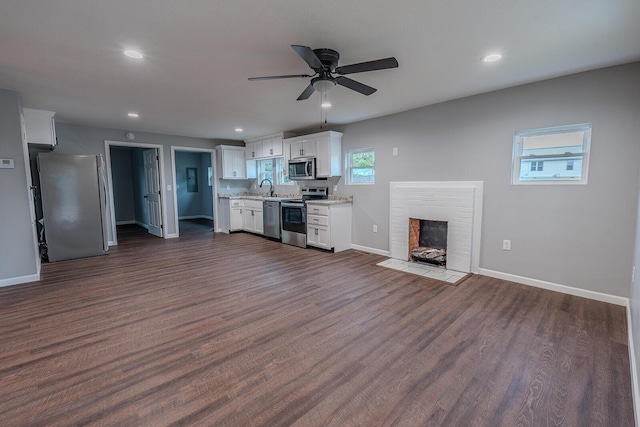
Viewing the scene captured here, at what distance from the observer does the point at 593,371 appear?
6.25ft

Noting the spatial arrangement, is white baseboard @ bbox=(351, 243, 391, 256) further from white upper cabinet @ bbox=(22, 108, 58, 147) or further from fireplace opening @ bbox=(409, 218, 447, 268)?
white upper cabinet @ bbox=(22, 108, 58, 147)

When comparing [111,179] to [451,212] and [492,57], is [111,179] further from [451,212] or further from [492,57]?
[492,57]

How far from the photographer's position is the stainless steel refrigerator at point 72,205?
4.52 metres

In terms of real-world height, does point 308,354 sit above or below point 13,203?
below

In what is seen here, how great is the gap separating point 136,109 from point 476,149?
5063 millimetres

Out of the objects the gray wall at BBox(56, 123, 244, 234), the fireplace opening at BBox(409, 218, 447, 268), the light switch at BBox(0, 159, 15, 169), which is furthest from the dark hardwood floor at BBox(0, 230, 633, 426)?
the gray wall at BBox(56, 123, 244, 234)

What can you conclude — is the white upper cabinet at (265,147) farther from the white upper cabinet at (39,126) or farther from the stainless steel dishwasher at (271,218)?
the white upper cabinet at (39,126)

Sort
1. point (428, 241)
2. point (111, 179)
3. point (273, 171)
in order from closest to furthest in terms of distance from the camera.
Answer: point (428, 241)
point (111, 179)
point (273, 171)

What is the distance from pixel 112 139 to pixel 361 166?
5238 mm

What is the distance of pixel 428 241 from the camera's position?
14.3 feet

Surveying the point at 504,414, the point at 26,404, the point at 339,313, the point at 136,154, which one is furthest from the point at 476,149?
the point at 136,154

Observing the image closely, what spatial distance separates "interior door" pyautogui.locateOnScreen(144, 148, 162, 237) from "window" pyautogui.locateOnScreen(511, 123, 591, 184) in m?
7.04

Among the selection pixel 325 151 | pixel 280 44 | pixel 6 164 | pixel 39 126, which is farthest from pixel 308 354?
pixel 39 126

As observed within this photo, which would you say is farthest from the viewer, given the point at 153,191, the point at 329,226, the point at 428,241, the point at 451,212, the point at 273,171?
the point at 273,171
